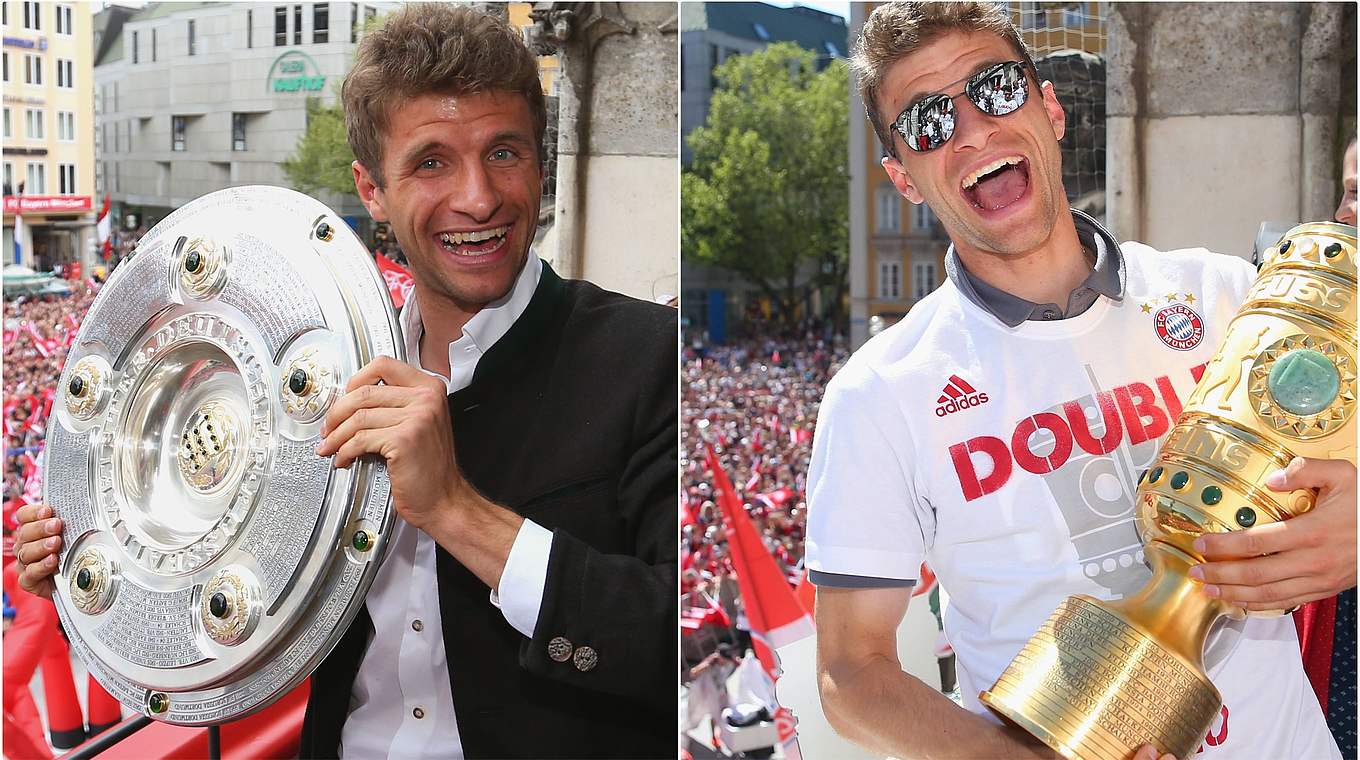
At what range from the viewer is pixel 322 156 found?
2.33 m

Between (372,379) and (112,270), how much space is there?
2.36 feet

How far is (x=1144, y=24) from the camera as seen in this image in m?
2.44

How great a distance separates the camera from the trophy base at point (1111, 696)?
162cm

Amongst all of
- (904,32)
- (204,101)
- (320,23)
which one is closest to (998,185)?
(904,32)

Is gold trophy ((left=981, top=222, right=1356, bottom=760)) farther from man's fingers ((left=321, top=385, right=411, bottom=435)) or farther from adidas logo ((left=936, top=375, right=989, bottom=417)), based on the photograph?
man's fingers ((left=321, top=385, right=411, bottom=435))

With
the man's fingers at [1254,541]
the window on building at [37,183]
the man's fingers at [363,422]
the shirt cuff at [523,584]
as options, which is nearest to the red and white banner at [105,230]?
the window on building at [37,183]

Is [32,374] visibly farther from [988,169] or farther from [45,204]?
[988,169]

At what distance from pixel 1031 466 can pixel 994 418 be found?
0.10 meters

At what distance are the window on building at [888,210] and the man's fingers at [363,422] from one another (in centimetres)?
112

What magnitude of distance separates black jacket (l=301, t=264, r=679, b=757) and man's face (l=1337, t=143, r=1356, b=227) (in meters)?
1.24

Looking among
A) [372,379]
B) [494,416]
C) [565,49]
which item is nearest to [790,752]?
[494,416]

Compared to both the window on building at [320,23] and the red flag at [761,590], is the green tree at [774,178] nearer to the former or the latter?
the red flag at [761,590]

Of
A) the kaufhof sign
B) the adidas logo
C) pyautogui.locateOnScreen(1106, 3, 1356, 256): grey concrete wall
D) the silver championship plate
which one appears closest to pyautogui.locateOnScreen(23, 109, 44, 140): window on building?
the silver championship plate

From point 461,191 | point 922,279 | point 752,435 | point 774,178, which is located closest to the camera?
point 461,191
